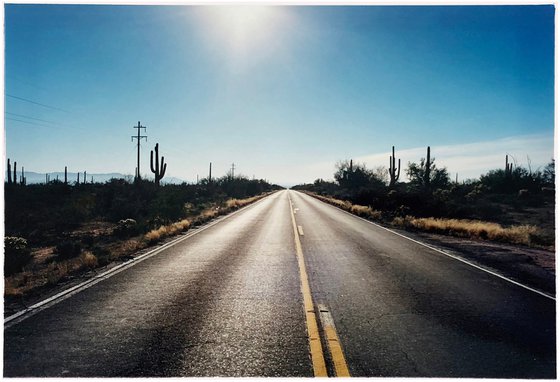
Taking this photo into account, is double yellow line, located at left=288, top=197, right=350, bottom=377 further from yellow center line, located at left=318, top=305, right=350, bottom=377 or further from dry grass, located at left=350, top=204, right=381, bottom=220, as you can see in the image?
dry grass, located at left=350, top=204, right=381, bottom=220

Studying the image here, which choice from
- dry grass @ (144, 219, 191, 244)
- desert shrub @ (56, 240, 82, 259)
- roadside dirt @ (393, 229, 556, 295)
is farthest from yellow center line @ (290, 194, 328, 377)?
desert shrub @ (56, 240, 82, 259)

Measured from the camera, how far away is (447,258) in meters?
10.4

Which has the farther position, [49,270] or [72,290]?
[49,270]

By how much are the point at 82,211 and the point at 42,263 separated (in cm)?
1619

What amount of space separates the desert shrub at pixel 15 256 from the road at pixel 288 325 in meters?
5.66

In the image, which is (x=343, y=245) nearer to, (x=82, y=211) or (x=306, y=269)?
(x=306, y=269)

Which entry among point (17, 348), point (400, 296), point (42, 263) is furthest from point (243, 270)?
point (42, 263)

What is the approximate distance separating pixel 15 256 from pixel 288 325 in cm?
1291

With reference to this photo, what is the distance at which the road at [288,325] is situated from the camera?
3906mm

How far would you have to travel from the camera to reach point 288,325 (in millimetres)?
4977

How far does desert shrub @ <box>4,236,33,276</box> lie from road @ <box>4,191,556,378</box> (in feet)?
18.6

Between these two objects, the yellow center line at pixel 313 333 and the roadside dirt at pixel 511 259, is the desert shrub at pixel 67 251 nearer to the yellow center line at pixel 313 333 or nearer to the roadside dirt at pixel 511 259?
the yellow center line at pixel 313 333

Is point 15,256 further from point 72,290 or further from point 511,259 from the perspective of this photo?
point 511,259

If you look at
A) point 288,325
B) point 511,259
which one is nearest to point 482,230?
point 511,259
